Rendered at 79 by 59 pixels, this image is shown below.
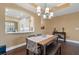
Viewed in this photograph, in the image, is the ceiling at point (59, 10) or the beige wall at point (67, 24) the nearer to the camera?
the ceiling at point (59, 10)

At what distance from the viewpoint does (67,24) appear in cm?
171

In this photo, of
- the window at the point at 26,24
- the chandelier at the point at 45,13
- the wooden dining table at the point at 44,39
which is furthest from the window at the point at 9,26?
the chandelier at the point at 45,13

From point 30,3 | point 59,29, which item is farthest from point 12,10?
point 59,29

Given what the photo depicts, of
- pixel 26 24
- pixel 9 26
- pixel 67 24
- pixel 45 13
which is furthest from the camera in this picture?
pixel 45 13

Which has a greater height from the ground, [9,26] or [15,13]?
[15,13]

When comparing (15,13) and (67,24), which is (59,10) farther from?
(15,13)

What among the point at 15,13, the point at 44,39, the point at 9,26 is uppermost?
the point at 15,13

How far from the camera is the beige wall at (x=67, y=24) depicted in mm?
1644

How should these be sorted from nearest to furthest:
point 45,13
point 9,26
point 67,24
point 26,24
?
point 9,26 < point 26,24 < point 67,24 < point 45,13

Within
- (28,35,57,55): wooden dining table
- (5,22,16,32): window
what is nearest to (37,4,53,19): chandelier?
(28,35,57,55): wooden dining table

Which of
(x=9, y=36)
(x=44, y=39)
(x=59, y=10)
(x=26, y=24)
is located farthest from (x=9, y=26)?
(x=59, y=10)

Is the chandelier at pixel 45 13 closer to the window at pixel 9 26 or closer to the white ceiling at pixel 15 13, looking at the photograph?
the white ceiling at pixel 15 13

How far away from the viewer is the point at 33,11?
167 cm

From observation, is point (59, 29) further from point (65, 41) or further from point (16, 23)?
point (16, 23)
